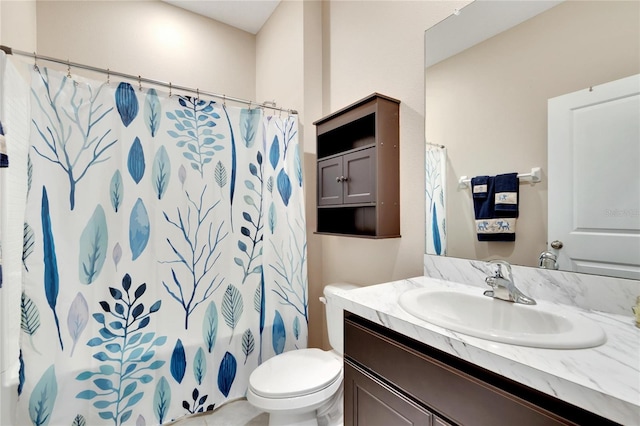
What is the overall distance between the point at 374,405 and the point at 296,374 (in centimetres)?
60

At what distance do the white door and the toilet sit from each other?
1059 mm

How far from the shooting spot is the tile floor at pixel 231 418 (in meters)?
1.64

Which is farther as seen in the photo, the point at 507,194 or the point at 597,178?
the point at 507,194

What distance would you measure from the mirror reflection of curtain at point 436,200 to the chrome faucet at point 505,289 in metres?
0.29

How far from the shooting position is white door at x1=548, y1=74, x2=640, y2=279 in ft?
2.69

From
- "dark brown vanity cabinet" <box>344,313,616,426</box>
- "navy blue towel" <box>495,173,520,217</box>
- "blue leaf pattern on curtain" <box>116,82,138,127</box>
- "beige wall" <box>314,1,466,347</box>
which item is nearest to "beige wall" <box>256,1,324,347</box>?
"beige wall" <box>314,1,466,347</box>

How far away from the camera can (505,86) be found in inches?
42.9

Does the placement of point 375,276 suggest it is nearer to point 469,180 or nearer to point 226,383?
point 469,180

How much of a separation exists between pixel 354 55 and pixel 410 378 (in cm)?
172

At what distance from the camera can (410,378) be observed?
804 millimetres

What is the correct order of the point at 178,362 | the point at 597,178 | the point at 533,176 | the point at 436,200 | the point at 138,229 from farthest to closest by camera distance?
1. the point at 178,362
2. the point at 138,229
3. the point at 436,200
4. the point at 533,176
5. the point at 597,178

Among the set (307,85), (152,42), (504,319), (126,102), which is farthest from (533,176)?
(152,42)

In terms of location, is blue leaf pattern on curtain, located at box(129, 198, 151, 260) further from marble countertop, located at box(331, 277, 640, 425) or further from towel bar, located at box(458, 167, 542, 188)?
towel bar, located at box(458, 167, 542, 188)

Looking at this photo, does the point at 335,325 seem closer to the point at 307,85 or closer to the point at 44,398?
the point at 44,398
